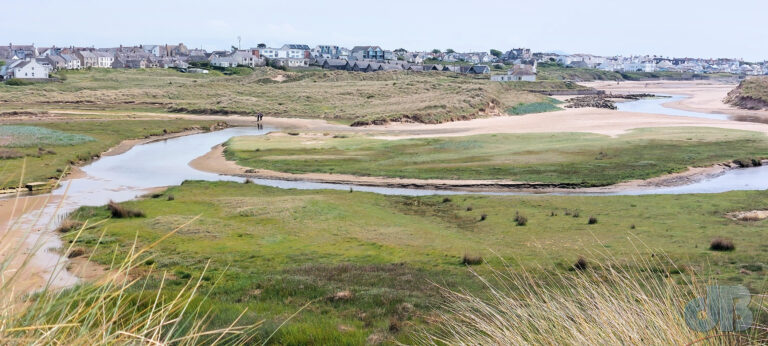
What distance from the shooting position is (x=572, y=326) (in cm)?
559

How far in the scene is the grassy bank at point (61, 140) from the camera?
42.8 meters

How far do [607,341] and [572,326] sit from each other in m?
0.37

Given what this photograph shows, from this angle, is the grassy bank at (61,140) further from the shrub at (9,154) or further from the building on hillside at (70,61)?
the building on hillside at (70,61)

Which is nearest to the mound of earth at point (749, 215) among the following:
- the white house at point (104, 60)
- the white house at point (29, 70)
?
the white house at point (29, 70)

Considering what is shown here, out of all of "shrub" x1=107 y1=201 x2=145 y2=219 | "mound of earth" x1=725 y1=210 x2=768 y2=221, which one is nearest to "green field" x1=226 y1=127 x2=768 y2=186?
"mound of earth" x1=725 y1=210 x2=768 y2=221

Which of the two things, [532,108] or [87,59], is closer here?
[532,108]

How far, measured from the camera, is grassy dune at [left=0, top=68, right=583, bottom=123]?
3652 inches

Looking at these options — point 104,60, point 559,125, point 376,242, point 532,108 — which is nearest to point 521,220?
point 376,242

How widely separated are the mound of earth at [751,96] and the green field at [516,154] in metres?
49.4

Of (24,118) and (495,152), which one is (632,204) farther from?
(24,118)

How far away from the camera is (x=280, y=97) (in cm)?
11362

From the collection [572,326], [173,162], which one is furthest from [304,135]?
[572,326]

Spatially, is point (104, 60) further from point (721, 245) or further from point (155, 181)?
point (721, 245)

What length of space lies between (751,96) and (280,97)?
7957 cm
